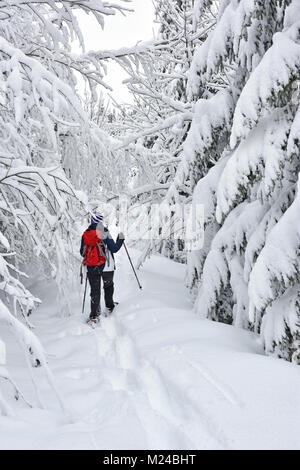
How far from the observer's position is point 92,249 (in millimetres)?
7457

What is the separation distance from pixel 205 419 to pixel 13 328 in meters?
1.62

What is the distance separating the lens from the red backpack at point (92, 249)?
7410mm

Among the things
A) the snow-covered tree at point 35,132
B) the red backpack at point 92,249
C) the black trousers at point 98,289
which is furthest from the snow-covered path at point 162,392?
the red backpack at point 92,249

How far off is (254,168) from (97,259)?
3.74 metres

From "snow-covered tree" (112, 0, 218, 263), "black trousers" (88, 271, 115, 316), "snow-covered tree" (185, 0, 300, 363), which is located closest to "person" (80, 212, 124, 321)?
"black trousers" (88, 271, 115, 316)

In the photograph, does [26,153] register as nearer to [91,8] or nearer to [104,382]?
[91,8]

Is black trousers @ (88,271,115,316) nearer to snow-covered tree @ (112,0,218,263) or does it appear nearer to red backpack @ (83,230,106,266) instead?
red backpack @ (83,230,106,266)

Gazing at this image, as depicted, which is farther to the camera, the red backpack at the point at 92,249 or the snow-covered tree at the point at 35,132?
the red backpack at the point at 92,249

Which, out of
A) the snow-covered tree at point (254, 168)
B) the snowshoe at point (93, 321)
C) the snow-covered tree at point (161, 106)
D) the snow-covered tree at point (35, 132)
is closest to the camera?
the snow-covered tree at point (35, 132)

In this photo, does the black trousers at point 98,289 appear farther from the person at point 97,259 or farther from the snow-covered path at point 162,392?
the snow-covered path at point 162,392

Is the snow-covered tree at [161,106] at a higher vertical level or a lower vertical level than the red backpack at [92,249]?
higher

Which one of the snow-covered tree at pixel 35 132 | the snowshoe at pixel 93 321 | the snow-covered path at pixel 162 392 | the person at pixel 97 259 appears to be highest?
the snow-covered tree at pixel 35 132

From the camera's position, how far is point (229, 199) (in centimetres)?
493
